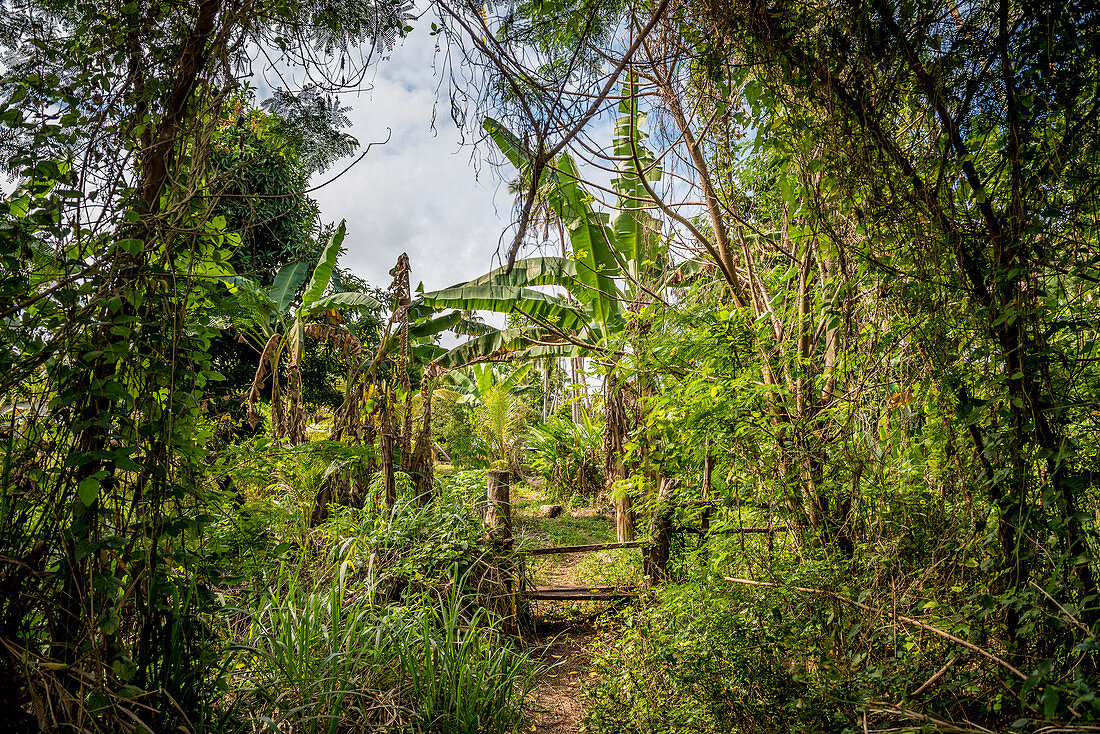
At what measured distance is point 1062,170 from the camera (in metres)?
1.74

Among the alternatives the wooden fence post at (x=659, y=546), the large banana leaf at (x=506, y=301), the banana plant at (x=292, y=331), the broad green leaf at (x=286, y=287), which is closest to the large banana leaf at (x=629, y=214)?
the large banana leaf at (x=506, y=301)

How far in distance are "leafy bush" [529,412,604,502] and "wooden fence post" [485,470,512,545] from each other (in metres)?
4.96

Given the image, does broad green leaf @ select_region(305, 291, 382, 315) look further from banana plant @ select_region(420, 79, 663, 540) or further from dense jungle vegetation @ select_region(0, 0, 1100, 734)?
dense jungle vegetation @ select_region(0, 0, 1100, 734)

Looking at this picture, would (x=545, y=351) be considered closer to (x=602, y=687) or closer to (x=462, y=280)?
(x=462, y=280)

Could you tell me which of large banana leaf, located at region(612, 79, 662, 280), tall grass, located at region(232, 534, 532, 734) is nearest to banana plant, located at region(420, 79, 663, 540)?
large banana leaf, located at region(612, 79, 662, 280)

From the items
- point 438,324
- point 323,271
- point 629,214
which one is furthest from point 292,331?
point 629,214

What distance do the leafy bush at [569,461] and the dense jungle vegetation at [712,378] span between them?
5.80m

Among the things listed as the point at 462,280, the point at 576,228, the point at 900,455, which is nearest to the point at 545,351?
the point at 462,280

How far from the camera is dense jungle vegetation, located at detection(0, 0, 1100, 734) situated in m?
1.67

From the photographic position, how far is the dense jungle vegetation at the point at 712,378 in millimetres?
1668

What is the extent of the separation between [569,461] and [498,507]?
5.20 meters

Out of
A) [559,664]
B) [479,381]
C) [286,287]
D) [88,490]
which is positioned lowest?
[559,664]

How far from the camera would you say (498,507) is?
4508mm

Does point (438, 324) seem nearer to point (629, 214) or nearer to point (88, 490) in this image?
point (629, 214)
